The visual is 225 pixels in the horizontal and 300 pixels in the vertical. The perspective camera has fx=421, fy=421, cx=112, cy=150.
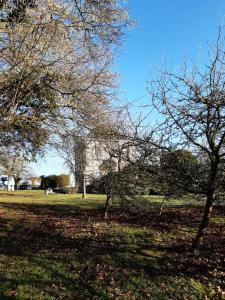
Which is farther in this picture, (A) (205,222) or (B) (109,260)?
(A) (205,222)

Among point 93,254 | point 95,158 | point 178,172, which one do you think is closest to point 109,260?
point 93,254

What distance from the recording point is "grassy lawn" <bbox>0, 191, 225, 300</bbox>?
866cm

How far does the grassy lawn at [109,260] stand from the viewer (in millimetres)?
8656

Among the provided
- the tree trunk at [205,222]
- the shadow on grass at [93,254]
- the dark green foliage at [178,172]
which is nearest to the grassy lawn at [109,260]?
the shadow on grass at [93,254]

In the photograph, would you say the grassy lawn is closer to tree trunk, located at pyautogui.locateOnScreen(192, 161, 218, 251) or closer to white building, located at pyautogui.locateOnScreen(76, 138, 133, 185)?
tree trunk, located at pyautogui.locateOnScreen(192, 161, 218, 251)

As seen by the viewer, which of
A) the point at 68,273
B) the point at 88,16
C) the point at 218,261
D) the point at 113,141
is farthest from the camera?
the point at 113,141

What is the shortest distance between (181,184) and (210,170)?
74cm

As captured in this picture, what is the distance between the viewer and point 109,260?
33.5 ft

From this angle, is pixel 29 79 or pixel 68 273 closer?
pixel 68 273

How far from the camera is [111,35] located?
1205cm

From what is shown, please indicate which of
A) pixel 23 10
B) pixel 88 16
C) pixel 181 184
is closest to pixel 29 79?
pixel 23 10

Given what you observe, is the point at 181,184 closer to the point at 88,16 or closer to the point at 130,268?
the point at 130,268

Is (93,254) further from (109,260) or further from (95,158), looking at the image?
(95,158)

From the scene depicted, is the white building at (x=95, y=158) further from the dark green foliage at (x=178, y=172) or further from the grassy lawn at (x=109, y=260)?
the dark green foliage at (x=178, y=172)
